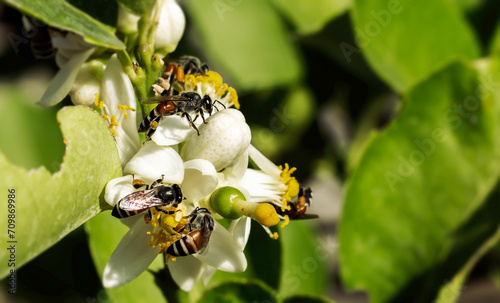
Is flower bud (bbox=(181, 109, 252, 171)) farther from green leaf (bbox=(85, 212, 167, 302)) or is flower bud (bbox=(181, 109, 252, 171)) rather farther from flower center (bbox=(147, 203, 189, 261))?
green leaf (bbox=(85, 212, 167, 302))

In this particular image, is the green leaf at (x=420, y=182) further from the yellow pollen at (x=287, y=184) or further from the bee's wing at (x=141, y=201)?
the bee's wing at (x=141, y=201)

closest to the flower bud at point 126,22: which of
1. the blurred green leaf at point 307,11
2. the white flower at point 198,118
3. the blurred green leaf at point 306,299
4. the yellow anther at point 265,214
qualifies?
the white flower at point 198,118

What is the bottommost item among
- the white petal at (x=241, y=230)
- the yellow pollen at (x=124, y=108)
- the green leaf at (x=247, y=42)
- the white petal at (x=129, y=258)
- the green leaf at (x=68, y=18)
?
the green leaf at (x=247, y=42)

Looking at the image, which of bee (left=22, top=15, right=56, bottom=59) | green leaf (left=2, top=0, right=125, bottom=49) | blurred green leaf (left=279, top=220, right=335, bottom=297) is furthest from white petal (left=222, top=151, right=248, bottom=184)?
blurred green leaf (left=279, top=220, right=335, bottom=297)

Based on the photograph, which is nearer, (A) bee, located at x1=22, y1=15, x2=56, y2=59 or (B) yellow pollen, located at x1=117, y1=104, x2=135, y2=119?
(B) yellow pollen, located at x1=117, y1=104, x2=135, y2=119

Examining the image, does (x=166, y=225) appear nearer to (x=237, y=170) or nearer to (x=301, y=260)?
(x=237, y=170)

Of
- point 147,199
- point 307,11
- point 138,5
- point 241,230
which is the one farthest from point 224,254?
point 307,11
